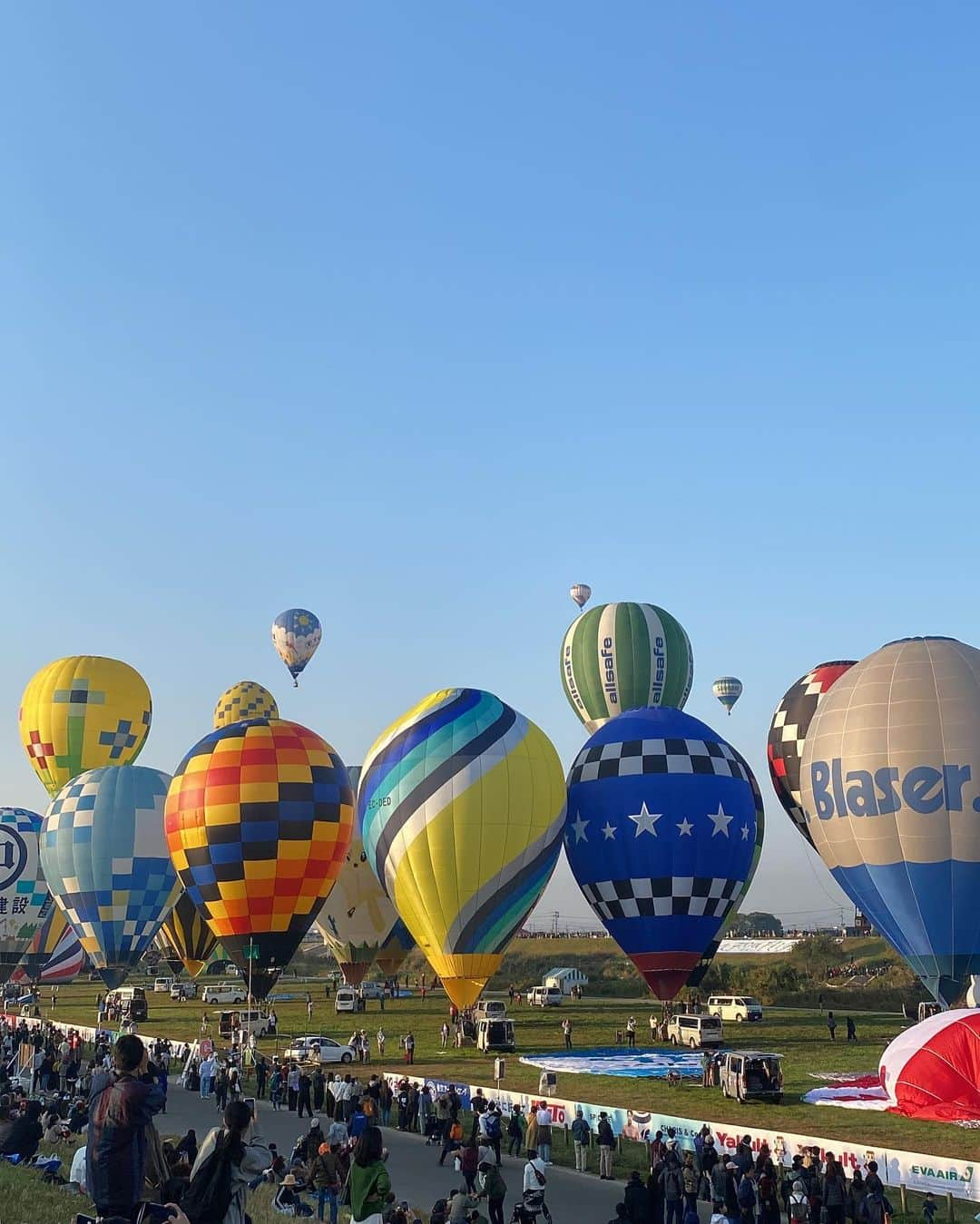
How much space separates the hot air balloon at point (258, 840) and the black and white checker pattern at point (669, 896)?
368 inches

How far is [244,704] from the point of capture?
8425cm

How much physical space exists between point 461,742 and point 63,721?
32.1 m

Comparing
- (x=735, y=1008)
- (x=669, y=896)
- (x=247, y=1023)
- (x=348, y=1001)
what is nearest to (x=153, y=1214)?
(x=247, y=1023)

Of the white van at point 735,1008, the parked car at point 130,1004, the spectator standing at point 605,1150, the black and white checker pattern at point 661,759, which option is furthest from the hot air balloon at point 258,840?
the spectator standing at point 605,1150

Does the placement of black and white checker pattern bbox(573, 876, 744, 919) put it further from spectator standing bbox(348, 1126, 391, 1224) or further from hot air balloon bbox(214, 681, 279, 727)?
hot air balloon bbox(214, 681, 279, 727)

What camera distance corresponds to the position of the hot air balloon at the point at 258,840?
4003cm

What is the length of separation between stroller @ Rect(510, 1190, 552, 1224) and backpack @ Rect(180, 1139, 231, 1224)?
27.0ft

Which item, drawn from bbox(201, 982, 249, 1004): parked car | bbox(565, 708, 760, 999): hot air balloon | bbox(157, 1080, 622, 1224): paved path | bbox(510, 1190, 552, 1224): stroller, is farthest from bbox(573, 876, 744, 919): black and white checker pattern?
bbox(510, 1190, 552, 1224): stroller

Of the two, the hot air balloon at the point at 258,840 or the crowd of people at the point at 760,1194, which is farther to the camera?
the hot air balloon at the point at 258,840

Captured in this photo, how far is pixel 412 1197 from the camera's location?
1639 cm

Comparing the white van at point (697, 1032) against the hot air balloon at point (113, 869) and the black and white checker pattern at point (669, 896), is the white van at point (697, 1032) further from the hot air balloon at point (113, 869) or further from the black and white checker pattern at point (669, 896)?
the hot air balloon at point (113, 869)

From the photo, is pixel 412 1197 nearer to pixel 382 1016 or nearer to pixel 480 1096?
pixel 480 1096

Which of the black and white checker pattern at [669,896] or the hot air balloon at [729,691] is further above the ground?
the hot air balloon at [729,691]

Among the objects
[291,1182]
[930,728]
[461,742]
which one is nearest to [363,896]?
[461,742]
